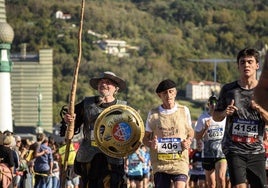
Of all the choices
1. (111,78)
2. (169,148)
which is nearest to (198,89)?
(169,148)

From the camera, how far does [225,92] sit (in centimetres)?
1084

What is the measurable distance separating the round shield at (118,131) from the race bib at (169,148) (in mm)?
345

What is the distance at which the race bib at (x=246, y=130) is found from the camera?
35.3 ft

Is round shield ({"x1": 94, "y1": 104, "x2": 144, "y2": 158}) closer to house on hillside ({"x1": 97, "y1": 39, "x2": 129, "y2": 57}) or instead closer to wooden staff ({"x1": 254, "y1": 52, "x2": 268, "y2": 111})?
wooden staff ({"x1": 254, "y1": 52, "x2": 268, "y2": 111})

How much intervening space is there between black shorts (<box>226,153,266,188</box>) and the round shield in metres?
1.41

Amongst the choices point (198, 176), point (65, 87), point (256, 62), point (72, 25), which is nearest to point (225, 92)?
point (256, 62)

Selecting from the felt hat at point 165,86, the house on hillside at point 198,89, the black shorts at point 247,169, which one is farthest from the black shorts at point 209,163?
the house on hillside at point 198,89

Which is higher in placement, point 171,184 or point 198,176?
point 171,184

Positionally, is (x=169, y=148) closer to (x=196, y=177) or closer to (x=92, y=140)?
(x=92, y=140)

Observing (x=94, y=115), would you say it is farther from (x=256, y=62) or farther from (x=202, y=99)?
(x=202, y=99)

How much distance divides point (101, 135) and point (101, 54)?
17065 cm

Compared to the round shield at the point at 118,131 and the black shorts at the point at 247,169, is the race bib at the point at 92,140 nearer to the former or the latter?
the round shield at the point at 118,131

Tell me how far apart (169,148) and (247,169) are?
5.45ft

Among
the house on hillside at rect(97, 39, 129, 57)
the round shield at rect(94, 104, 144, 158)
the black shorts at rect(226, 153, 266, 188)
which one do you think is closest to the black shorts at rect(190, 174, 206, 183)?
the round shield at rect(94, 104, 144, 158)
